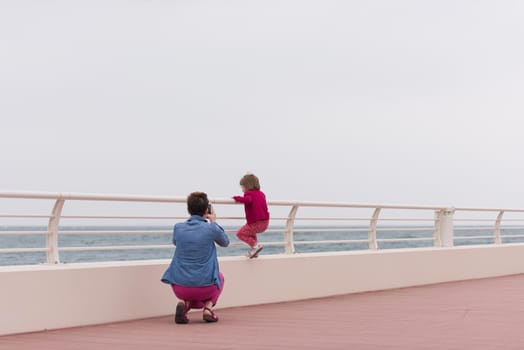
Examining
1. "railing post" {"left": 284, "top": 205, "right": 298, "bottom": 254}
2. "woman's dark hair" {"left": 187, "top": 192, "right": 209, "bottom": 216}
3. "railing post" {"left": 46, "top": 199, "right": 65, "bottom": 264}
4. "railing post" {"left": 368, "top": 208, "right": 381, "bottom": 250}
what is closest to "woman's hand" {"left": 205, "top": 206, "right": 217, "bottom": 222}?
"woman's dark hair" {"left": 187, "top": 192, "right": 209, "bottom": 216}

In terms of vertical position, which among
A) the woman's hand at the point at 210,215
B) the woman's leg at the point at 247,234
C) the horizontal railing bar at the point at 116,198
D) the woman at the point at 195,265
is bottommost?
the woman at the point at 195,265

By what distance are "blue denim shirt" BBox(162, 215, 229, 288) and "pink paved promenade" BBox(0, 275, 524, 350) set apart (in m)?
0.43

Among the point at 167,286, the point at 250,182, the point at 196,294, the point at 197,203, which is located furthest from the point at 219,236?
the point at 250,182

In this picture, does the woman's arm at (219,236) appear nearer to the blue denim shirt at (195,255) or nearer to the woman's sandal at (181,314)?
the blue denim shirt at (195,255)

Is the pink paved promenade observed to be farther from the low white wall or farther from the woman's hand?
the woman's hand

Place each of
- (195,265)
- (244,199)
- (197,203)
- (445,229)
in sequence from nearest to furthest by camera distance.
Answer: (195,265)
(197,203)
(244,199)
(445,229)

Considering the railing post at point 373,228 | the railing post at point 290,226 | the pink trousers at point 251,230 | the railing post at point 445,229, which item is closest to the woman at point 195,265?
the pink trousers at point 251,230

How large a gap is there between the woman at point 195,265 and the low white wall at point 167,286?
1.67ft

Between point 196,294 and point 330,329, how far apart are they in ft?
4.94

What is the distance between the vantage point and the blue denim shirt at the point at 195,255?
954 centimetres

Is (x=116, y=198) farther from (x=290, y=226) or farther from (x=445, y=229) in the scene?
(x=445, y=229)

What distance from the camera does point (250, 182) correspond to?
1096 cm

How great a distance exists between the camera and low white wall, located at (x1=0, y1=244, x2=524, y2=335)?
865 cm

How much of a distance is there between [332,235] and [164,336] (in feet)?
279
